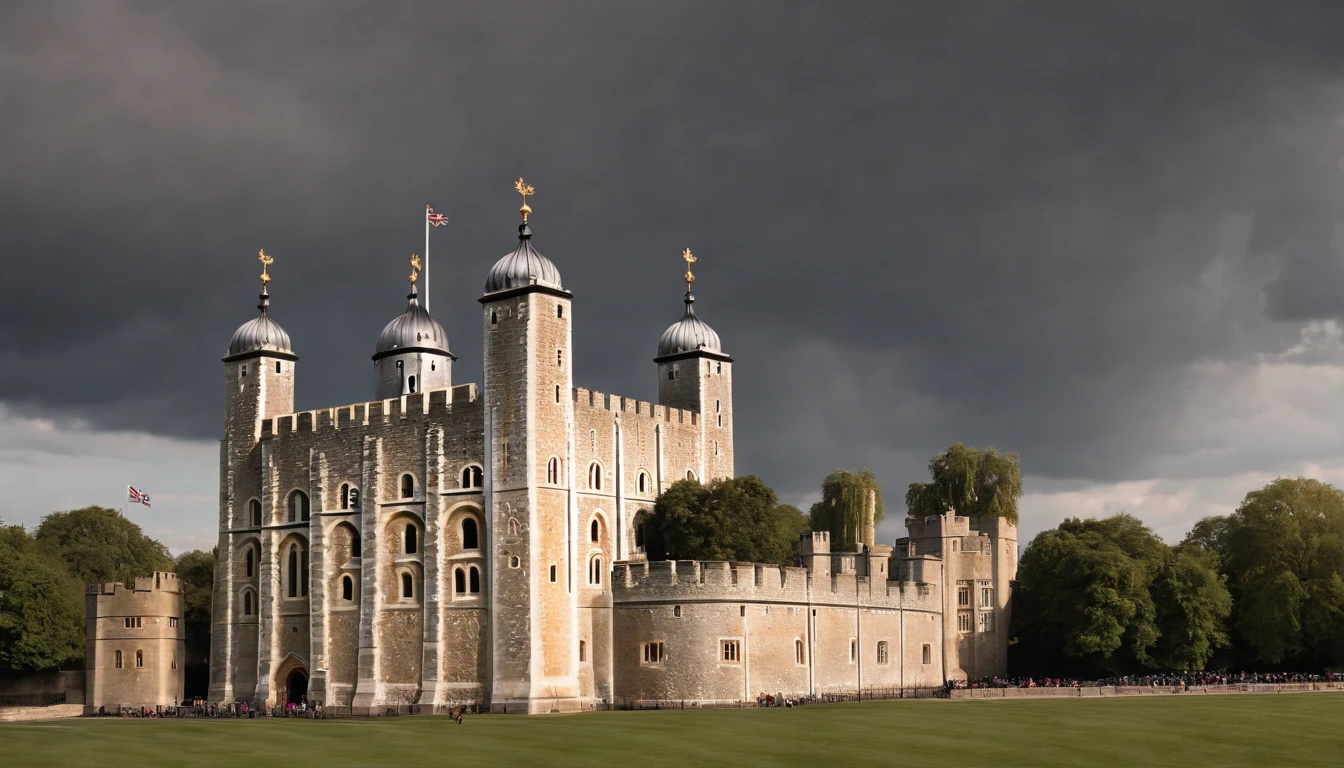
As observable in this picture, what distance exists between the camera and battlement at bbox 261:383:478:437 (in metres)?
68.5

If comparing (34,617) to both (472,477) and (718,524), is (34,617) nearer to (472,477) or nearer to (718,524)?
(472,477)

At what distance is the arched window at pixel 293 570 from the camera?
246ft

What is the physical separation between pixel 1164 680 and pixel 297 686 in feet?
138

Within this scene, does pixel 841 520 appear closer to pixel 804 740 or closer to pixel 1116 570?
pixel 1116 570

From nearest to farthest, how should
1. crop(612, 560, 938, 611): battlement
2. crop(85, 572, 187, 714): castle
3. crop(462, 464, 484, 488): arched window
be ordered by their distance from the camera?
crop(612, 560, 938, 611): battlement
crop(462, 464, 484, 488): arched window
crop(85, 572, 187, 714): castle

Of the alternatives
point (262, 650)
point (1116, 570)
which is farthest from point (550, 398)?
point (1116, 570)

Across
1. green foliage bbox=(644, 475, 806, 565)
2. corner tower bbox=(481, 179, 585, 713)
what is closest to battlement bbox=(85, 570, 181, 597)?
corner tower bbox=(481, 179, 585, 713)

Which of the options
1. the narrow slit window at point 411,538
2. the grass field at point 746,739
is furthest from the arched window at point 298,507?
the grass field at point 746,739

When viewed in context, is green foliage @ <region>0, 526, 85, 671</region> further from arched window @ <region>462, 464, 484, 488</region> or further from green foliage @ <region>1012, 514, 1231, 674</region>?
green foliage @ <region>1012, 514, 1231, 674</region>

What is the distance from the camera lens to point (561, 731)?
4650 cm

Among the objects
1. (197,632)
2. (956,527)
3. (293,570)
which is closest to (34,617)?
(197,632)

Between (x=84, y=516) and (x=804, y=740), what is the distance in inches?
2807

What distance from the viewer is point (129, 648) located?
76.6 m

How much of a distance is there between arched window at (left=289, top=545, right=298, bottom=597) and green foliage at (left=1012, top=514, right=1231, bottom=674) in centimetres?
3793
